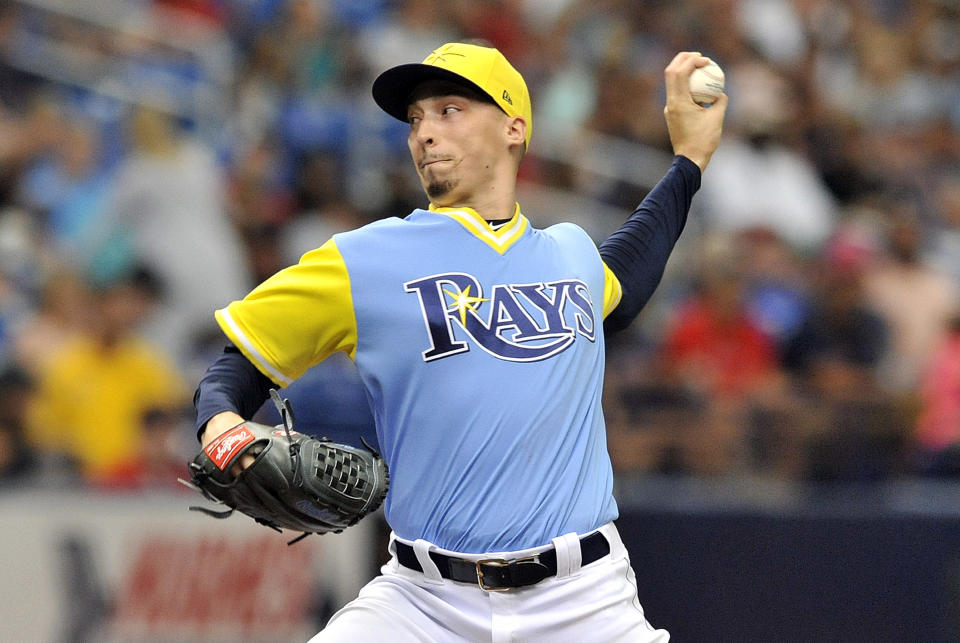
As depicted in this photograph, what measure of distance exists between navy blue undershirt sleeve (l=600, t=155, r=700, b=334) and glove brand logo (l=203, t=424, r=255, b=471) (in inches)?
48.7

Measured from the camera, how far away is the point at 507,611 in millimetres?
3346

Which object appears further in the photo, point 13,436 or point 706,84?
point 13,436

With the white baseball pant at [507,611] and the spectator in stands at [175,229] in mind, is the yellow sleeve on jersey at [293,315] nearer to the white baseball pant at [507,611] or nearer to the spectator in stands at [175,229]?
the white baseball pant at [507,611]

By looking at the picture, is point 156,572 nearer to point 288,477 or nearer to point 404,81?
point 404,81

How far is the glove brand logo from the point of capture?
3.05m

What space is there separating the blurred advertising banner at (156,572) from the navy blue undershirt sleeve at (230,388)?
3181 millimetres

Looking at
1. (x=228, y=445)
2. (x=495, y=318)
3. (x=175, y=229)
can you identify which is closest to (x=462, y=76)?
(x=495, y=318)

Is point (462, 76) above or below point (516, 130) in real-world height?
above

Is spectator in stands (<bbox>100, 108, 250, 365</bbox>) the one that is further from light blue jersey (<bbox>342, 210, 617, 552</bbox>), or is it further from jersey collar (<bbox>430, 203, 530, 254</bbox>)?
light blue jersey (<bbox>342, 210, 617, 552</bbox>)

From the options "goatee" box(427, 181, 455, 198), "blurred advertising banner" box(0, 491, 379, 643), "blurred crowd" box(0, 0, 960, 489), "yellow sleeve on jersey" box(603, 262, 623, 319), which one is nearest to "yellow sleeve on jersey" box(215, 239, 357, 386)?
"goatee" box(427, 181, 455, 198)

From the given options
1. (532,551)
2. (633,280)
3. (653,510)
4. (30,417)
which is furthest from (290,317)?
(30,417)

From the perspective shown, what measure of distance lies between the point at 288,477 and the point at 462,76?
1.21 m

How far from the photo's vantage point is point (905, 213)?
9289mm

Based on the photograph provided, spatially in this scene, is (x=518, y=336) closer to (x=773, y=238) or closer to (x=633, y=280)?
(x=633, y=280)
